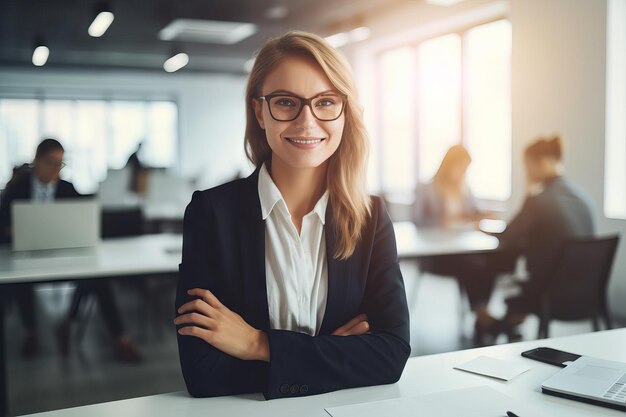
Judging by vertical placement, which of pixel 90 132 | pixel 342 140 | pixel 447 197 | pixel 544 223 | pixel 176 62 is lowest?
pixel 544 223

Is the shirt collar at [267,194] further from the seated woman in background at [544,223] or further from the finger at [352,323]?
the seated woman in background at [544,223]

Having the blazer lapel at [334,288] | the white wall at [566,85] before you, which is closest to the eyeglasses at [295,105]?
the blazer lapel at [334,288]

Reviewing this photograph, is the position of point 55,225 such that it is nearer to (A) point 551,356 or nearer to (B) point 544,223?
(A) point 551,356

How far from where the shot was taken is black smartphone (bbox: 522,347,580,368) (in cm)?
144

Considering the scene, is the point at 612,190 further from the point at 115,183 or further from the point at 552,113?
the point at 115,183

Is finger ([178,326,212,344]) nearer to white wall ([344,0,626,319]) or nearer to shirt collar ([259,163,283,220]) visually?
shirt collar ([259,163,283,220])

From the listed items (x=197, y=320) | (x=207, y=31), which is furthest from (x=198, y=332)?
(x=207, y=31)

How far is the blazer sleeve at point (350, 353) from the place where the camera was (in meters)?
1.25

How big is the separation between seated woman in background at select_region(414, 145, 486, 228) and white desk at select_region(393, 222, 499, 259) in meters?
0.31

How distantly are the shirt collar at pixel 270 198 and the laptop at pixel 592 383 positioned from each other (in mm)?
644

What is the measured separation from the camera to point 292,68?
1.36 metres

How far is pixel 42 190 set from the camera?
426cm

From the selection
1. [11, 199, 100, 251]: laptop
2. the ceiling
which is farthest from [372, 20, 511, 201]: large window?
[11, 199, 100, 251]: laptop

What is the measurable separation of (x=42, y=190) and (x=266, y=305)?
3482 mm
